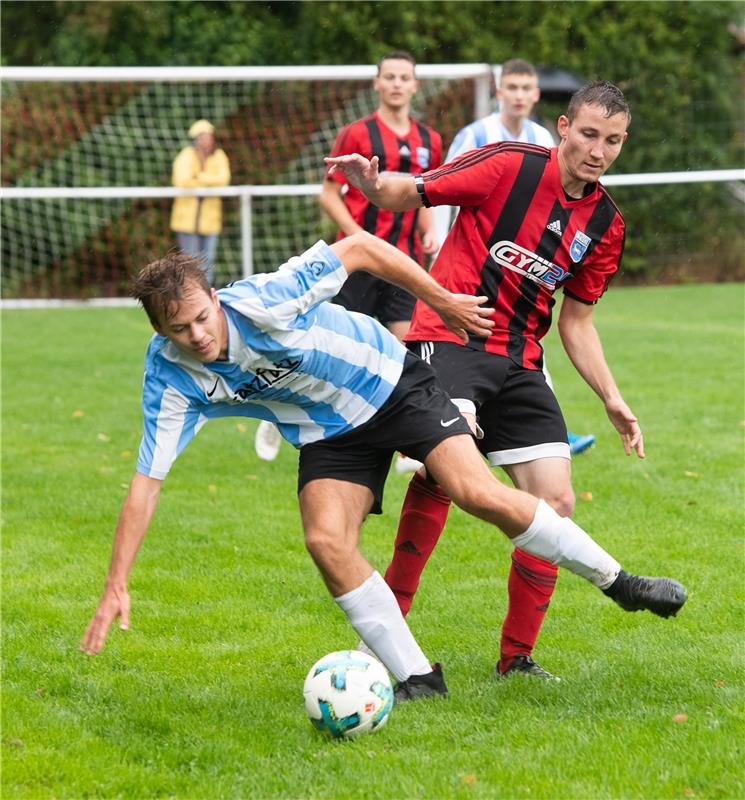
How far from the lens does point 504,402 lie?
4906 mm

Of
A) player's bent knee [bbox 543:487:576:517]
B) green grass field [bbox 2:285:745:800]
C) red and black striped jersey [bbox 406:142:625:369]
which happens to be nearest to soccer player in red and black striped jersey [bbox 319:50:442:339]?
green grass field [bbox 2:285:745:800]

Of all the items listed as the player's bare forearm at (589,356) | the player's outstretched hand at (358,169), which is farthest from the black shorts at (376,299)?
the player's outstretched hand at (358,169)

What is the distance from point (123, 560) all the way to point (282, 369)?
0.81 m

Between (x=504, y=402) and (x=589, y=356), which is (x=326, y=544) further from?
(x=589, y=356)

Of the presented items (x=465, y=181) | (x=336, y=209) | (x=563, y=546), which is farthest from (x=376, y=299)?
(x=563, y=546)

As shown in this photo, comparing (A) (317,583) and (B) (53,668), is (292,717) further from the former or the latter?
(A) (317,583)

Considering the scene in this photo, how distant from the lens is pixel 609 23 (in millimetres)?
20812

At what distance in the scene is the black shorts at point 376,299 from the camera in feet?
25.4

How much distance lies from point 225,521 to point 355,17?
1492 centimetres

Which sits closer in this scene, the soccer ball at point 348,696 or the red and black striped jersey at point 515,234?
the soccer ball at point 348,696

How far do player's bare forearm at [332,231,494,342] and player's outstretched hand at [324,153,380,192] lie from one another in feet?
1.32

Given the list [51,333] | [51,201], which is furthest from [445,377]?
[51,201]

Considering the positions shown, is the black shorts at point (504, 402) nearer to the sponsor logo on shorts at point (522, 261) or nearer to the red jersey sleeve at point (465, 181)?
the sponsor logo on shorts at point (522, 261)

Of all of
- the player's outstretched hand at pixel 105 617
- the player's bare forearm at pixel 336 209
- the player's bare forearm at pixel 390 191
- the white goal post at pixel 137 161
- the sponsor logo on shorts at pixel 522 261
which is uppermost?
the player's bare forearm at pixel 390 191
